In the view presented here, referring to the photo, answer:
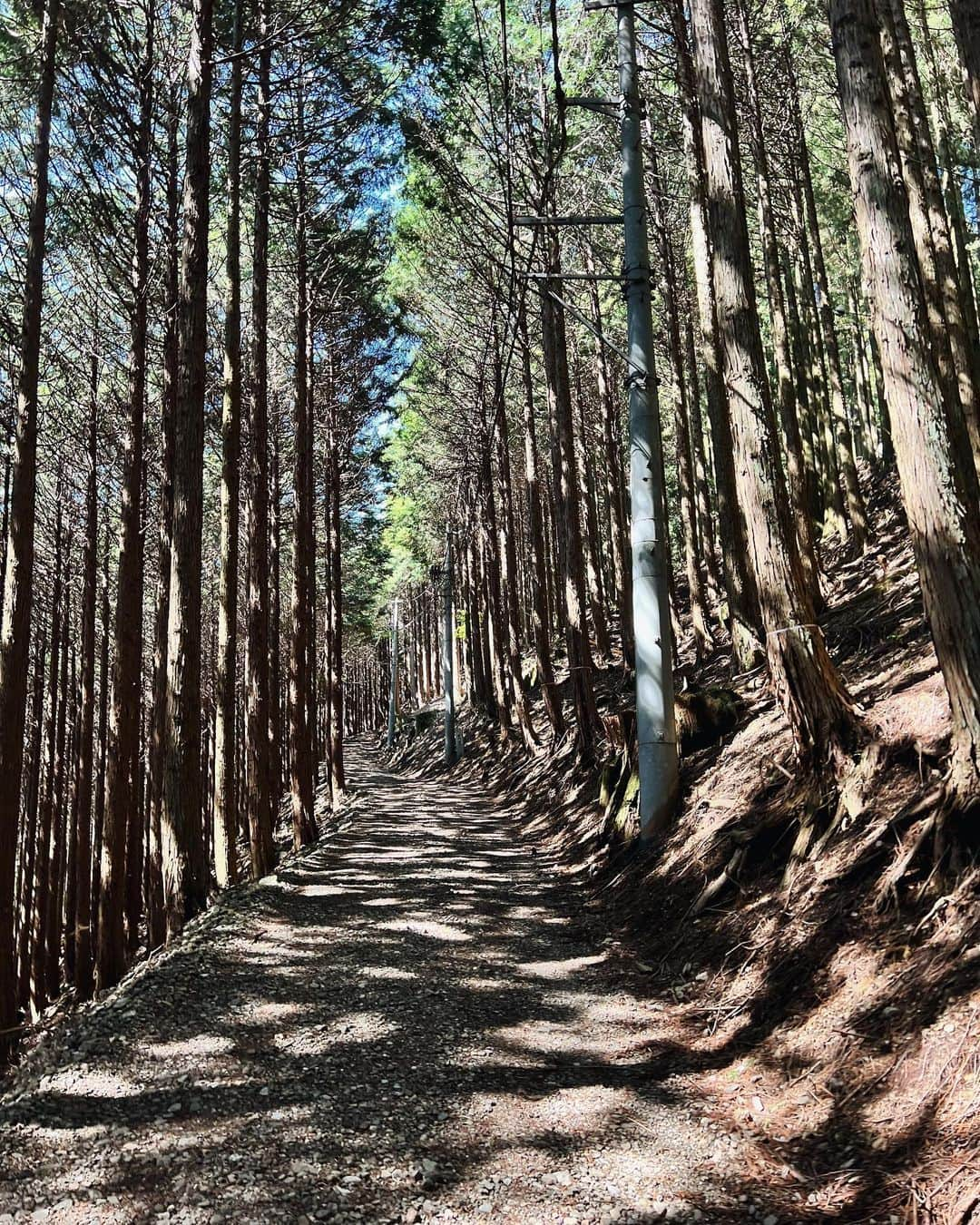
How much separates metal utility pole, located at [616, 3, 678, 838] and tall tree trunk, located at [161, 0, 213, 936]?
13.1 feet

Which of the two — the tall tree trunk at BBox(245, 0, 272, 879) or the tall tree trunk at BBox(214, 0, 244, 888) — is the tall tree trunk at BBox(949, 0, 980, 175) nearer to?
the tall tree trunk at BBox(214, 0, 244, 888)

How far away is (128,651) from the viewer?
11195 mm

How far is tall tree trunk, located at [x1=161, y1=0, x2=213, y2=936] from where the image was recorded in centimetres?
763

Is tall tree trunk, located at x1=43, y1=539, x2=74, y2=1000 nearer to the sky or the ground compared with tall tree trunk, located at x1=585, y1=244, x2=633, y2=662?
nearer to the ground

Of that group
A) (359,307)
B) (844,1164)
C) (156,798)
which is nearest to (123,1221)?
(844,1164)

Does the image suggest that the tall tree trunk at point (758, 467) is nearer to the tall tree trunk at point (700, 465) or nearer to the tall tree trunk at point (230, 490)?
the tall tree trunk at point (230, 490)

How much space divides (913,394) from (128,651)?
995cm

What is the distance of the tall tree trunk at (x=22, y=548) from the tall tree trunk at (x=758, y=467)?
18.6 ft

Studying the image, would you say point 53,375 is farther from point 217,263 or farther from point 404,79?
point 404,79

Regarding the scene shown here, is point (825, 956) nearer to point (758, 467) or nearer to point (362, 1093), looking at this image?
point (362, 1093)

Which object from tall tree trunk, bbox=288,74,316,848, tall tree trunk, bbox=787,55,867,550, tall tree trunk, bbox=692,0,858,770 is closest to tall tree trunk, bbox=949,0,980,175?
tall tree trunk, bbox=692,0,858,770

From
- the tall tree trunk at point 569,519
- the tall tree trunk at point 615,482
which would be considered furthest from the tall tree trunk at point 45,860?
the tall tree trunk at point 615,482

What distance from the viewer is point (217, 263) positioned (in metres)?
12.5

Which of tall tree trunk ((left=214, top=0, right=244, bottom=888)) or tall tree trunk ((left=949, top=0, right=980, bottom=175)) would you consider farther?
tall tree trunk ((left=214, top=0, right=244, bottom=888))
